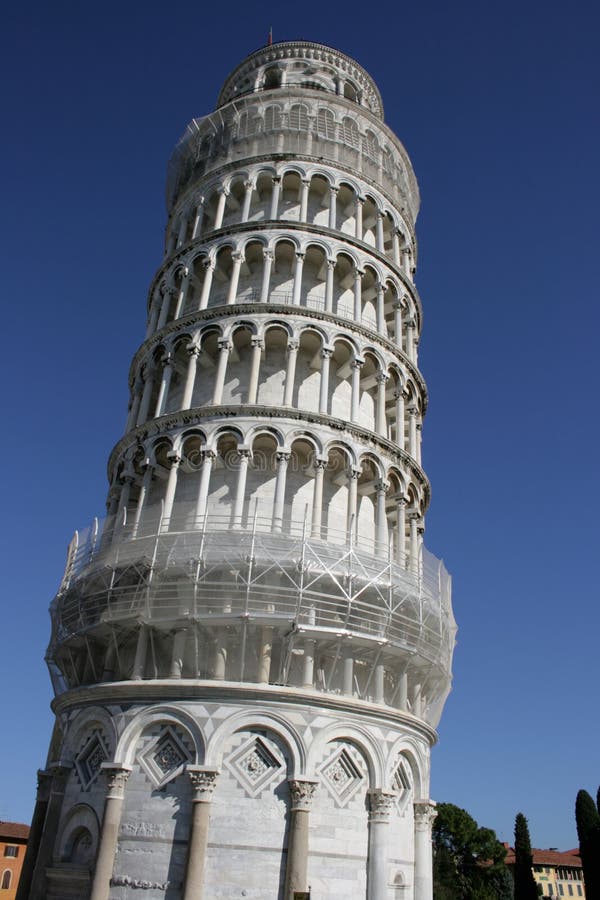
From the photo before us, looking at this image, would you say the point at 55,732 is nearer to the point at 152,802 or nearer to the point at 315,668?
the point at 152,802

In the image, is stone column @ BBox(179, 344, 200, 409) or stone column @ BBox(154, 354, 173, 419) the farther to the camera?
stone column @ BBox(154, 354, 173, 419)

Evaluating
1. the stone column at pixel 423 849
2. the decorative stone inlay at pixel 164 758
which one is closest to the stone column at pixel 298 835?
the decorative stone inlay at pixel 164 758

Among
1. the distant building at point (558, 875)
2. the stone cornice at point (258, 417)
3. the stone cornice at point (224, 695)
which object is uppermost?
the stone cornice at point (258, 417)

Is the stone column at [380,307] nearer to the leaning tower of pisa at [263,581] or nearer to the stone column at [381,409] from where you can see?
the leaning tower of pisa at [263,581]

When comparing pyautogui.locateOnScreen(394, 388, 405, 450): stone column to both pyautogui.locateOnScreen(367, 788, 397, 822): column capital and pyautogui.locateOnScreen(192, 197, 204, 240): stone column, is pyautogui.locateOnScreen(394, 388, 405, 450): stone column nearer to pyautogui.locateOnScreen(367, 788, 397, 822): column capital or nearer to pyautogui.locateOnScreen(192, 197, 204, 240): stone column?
pyautogui.locateOnScreen(192, 197, 204, 240): stone column

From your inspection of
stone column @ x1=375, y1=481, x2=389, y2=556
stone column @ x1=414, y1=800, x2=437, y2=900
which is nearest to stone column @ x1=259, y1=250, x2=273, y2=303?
stone column @ x1=375, y1=481, x2=389, y2=556

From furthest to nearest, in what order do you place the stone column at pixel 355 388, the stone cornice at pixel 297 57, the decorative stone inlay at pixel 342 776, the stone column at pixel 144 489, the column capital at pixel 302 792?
1. the stone cornice at pixel 297 57
2. the stone column at pixel 355 388
3. the stone column at pixel 144 489
4. the decorative stone inlay at pixel 342 776
5. the column capital at pixel 302 792

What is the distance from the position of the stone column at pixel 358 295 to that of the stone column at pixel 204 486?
7191 mm

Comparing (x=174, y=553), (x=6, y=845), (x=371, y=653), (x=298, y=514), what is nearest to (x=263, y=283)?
(x=298, y=514)

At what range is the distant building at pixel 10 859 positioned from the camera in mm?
57750

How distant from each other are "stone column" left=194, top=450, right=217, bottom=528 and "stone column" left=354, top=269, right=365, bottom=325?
23.6ft

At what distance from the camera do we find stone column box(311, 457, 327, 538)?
2203cm

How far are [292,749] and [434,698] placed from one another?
701 cm

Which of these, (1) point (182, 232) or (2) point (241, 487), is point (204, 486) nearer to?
(2) point (241, 487)
